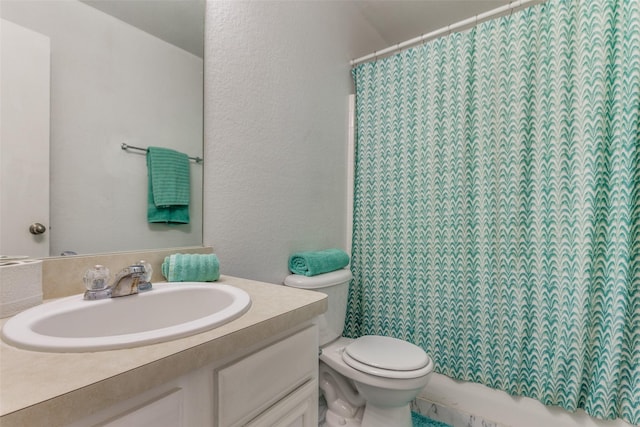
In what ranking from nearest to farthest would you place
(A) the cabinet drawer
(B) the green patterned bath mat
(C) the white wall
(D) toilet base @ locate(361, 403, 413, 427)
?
(A) the cabinet drawer
(C) the white wall
(D) toilet base @ locate(361, 403, 413, 427)
(B) the green patterned bath mat

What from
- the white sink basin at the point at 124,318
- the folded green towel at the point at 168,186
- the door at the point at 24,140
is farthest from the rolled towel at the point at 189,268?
the door at the point at 24,140

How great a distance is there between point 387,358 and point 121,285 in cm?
99

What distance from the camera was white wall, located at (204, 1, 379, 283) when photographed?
112cm

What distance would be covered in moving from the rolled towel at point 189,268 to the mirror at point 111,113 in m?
0.11

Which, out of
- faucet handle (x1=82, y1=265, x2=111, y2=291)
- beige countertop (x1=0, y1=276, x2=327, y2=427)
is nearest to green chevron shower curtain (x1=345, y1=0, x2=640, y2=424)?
beige countertop (x1=0, y1=276, x2=327, y2=427)

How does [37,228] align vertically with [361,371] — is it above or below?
above

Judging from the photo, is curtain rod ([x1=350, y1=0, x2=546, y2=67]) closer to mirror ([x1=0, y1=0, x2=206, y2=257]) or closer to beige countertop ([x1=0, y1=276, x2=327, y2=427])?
mirror ([x1=0, y1=0, x2=206, y2=257])

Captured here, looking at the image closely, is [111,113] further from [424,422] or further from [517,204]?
[424,422]

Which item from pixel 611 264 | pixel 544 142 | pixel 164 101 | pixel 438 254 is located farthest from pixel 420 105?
pixel 164 101

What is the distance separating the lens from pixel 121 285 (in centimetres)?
72

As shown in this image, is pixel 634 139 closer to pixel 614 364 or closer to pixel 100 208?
Answer: pixel 614 364

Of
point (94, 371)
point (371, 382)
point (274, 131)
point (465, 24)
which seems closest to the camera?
point (94, 371)

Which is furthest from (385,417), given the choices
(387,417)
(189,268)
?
(189,268)

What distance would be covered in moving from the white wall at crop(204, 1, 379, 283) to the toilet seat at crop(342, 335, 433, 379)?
46 centimetres
